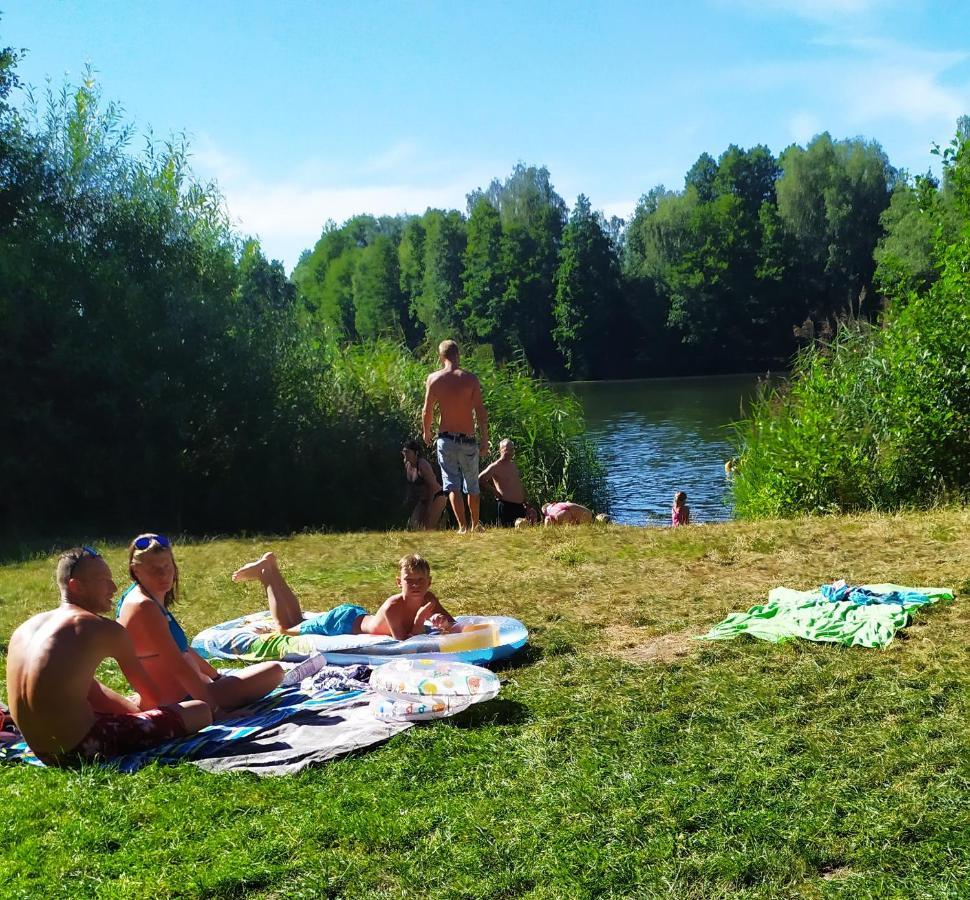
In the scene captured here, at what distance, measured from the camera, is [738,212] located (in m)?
63.8

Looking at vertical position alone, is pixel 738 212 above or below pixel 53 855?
above

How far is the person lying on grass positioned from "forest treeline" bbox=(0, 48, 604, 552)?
866 cm

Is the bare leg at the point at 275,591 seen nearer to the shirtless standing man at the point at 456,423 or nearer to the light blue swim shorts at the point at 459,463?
the shirtless standing man at the point at 456,423

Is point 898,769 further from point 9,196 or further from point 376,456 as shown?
point 9,196

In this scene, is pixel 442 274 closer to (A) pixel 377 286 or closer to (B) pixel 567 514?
(A) pixel 377 286

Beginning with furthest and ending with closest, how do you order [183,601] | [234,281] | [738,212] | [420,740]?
[738,212] < [234,281] < [183,601] < [420,740]

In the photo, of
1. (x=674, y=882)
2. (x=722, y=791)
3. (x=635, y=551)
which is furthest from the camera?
(x=635, y=551)

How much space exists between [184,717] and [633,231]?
221ft

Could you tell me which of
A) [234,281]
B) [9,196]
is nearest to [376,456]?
[234,281]

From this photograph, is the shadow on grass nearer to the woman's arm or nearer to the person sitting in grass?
the woman's arm

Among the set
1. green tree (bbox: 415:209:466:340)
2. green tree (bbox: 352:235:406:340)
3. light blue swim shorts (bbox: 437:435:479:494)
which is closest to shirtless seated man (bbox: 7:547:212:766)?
light blue swim shorts (bbox: 437:435:479:494)

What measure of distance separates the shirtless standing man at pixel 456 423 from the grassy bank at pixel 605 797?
4.69m

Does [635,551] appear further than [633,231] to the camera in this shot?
No

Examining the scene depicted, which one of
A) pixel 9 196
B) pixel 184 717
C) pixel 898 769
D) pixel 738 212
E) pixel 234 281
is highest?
pixel 738 212
